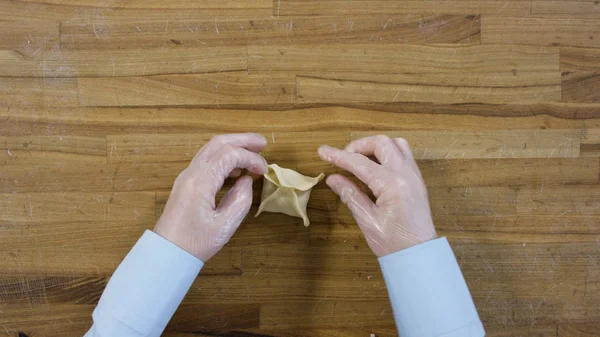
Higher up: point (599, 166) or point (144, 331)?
point (599, 166)

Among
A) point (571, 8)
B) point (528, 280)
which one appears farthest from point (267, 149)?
point (571, 8)

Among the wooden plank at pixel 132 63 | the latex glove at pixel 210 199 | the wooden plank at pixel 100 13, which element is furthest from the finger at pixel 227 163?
the wooden plank at pixel 100 13

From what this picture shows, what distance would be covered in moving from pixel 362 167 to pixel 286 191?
0.53ft

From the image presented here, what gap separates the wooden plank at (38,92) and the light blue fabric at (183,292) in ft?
1.27

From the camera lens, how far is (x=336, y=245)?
35.2 inches

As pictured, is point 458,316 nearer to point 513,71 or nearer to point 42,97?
point 513,71

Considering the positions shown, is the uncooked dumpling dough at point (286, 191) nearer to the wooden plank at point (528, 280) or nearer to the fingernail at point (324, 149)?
the fingernail at point (324, 149)

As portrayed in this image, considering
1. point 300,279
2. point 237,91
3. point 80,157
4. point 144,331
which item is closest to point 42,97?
point 80,157

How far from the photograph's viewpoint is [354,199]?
823mm

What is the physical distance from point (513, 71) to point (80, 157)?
0.98m

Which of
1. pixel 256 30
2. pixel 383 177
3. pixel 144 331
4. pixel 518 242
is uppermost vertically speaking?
pixel 256 30

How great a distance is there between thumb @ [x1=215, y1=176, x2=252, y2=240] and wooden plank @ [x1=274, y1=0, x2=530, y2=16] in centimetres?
40

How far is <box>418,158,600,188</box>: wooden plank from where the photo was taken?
2.96 ft

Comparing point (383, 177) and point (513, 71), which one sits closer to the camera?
point (383, 177)
